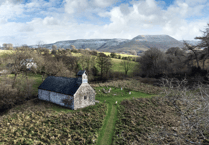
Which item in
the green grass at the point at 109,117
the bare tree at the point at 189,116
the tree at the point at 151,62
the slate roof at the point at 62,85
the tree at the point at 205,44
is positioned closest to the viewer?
the bare tree at the point at 189,116

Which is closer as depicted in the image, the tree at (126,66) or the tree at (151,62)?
the tree at (151,62)

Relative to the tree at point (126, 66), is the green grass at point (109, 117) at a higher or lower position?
lower

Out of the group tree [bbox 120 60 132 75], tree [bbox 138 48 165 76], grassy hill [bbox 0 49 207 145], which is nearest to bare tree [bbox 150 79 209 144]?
grassy hill [bbox 0 49 207 145]

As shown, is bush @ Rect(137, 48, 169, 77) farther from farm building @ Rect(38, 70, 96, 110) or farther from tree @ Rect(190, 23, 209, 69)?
farm building @ Rect(38, 70, 96, 110)

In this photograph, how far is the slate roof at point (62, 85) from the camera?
24.2 meters

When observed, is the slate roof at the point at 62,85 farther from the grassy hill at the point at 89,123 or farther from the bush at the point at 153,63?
the bush at the point at 153,63

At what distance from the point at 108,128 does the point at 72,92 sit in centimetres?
940

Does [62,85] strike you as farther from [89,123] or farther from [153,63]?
[153,63]

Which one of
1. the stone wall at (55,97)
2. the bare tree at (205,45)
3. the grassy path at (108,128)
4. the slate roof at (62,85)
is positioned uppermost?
the bare tree at (205,45)

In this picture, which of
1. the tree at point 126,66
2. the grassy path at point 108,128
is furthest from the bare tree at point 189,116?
the tree at point 126,66

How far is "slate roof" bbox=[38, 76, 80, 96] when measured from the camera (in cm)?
2416

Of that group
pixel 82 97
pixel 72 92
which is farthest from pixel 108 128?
pixel 72 92

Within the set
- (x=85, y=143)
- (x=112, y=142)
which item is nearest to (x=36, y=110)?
(x=85, y=143)

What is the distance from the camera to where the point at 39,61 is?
39156 millimetres
